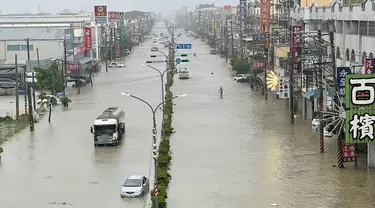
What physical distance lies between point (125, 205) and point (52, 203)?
6.22 ft

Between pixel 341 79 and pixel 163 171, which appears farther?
pixel 341 79

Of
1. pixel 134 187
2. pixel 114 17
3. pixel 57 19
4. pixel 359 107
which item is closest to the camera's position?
pixel 134 187

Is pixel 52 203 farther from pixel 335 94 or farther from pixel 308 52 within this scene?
pixel 308 52

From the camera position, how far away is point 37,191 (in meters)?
19.6

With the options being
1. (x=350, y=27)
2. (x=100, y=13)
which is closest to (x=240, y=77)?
(x=350, y=27)

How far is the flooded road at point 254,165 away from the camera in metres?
18.4

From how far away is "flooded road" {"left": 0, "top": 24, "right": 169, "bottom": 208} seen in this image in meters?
18.8

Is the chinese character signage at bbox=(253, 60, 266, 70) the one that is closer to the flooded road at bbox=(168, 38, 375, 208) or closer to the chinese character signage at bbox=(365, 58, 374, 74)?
the flooded road at bbox=(168, 38, 375, 208)

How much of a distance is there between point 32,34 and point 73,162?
138ft

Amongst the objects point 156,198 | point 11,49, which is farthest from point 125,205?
point 11,49

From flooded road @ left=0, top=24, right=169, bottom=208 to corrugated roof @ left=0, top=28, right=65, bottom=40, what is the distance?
23802 mm

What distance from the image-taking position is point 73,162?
23.5 metres

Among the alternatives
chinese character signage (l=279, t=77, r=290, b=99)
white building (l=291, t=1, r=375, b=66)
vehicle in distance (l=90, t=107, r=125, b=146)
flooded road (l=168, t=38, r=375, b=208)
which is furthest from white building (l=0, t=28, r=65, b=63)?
vehicle in distance (l=90, t=107, r=125, b=146)

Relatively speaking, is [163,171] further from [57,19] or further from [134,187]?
[57,19]
